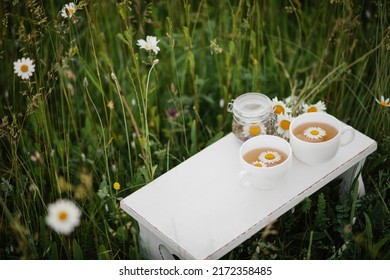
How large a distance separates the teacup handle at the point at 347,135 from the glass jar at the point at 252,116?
0.65 feet

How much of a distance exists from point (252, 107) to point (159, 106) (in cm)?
60

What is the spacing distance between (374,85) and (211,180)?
2.46 feet

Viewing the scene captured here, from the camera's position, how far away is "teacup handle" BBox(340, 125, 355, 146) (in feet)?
6.17

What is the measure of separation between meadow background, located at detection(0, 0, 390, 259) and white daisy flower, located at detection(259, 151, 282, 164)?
167 mm

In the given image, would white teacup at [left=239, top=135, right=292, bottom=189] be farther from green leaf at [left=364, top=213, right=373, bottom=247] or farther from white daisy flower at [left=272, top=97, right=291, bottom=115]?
green leaf at [left=364, top=213, right=373, bottom=247]

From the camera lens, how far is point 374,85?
2225 millimetres

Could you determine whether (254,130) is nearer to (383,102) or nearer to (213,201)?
(213,201)

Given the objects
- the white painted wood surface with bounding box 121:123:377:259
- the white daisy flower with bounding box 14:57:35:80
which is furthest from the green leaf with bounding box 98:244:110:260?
the white daisy flower with bounding box 14:57:35:80

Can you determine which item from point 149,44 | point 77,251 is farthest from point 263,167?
point 77,251

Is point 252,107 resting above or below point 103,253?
above

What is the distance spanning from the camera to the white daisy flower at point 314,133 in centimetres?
183

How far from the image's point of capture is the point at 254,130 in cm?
188

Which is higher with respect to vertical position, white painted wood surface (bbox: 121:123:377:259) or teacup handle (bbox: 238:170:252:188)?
teacup handle (bbox: 238:170:252:188)
